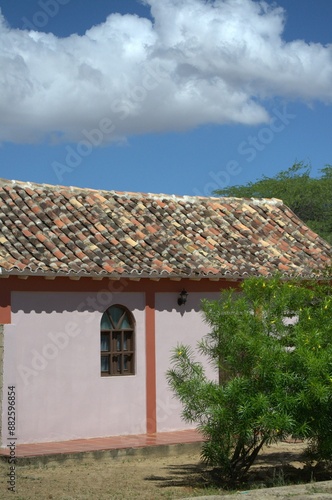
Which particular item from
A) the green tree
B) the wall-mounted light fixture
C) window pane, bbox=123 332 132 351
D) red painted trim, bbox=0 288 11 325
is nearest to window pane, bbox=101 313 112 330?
window pane, bbox=123 332 132 351

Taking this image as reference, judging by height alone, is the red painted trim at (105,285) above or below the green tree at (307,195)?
below

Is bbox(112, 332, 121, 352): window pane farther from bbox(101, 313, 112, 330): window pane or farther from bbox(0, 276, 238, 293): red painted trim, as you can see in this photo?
bbox(0, 276, 238, 293): red painted trim

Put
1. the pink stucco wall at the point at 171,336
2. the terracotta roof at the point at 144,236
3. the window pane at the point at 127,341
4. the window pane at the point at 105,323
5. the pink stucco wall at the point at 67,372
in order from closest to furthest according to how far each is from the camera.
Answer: the pink stucco wall at the point at 67,372, the terracotta roof at the point at 144,236, the window pane at the point at 105,323, the window pane at the point at 127,341, the pink stucco wall at the point at 171,336

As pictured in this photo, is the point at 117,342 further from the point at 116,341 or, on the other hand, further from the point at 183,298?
the point at 183,298

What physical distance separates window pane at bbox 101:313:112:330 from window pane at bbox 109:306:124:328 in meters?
0.10

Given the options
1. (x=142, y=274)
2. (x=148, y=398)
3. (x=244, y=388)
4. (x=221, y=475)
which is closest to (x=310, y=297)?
(x=244, y=388)

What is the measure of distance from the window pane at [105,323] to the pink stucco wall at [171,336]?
97 centimetres

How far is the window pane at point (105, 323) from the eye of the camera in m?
14.8

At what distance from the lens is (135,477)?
11312 mm

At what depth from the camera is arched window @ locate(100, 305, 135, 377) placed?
48.5ft

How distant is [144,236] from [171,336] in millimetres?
2002

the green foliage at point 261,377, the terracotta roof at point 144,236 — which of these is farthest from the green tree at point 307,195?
the green foliage at point 261,377

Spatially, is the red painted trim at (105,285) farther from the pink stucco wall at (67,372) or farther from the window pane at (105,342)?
the window pane at (105,342)

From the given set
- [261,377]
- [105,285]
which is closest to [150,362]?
[105,285]
